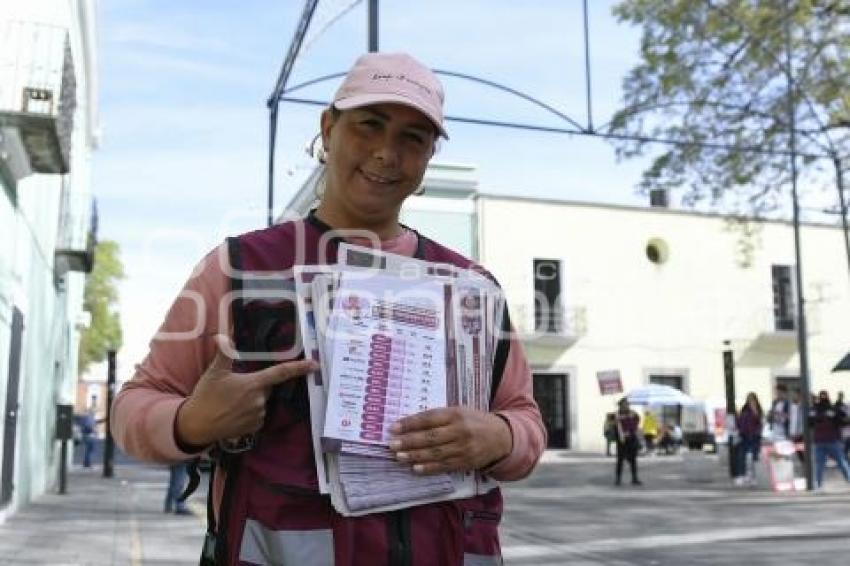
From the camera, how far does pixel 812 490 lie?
14047mm

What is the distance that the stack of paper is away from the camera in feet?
4.56

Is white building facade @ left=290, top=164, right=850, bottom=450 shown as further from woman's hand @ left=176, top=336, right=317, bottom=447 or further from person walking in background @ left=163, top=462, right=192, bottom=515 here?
woman's hand @ left=176, top=336, right=317, bottom=447

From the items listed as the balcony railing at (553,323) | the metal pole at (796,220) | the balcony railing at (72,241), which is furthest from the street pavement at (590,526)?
the balcony railing at (553,323)

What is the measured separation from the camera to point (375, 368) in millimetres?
1415

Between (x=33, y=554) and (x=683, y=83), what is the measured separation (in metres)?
9.82

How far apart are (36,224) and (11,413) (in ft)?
9.18

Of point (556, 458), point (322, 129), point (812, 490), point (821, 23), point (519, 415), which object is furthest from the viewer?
point (556, 458)

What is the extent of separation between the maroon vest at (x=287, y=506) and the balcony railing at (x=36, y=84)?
28.0ft

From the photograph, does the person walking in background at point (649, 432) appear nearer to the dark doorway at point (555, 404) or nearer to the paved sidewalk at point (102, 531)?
the dark doorway at point (555, 404)

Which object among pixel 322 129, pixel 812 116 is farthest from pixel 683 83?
pixel 322 129

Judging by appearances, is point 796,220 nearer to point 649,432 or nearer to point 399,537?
point 649,432

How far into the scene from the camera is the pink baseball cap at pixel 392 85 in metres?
1.54

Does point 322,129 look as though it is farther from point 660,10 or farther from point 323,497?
point 660,10

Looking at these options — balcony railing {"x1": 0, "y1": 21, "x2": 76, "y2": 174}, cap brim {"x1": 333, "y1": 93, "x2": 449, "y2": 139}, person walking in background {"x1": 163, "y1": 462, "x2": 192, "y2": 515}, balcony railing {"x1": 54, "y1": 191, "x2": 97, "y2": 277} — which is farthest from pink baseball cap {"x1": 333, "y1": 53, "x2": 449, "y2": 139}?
balcony railing {"x1": 54, "y1": 191, "x2": 97, "y2": 277}
